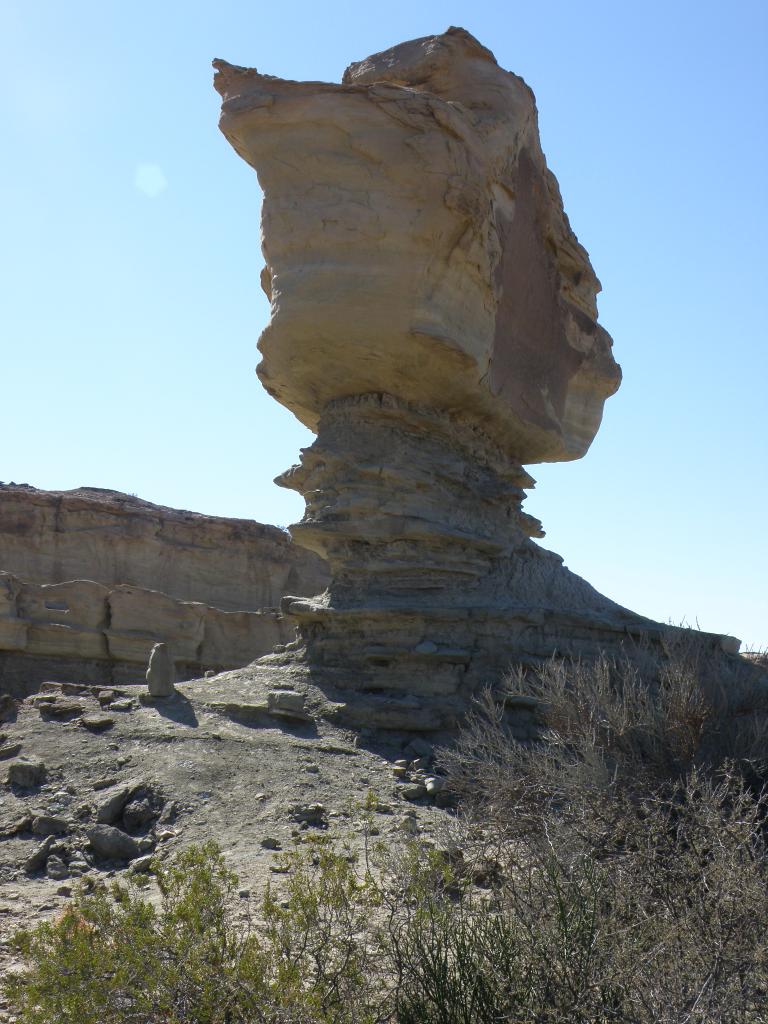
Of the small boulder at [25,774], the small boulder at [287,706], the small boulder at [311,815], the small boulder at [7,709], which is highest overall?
the small boulder at [287,706]

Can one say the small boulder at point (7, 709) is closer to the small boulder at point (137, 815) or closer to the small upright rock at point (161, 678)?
the small upright rock at point (161, 678)

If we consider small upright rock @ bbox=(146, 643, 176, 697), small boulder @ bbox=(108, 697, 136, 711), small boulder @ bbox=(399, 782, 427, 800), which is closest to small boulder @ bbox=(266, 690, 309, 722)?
small upright rock @ bbox=(146, 643, 176, 697)

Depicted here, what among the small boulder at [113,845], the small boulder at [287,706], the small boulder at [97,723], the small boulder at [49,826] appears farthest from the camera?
the small boulder at [287,706]

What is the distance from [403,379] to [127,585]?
7773 millimetres

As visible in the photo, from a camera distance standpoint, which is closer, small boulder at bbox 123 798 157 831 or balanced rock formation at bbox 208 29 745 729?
small boulder at bbox 123 798 157 831

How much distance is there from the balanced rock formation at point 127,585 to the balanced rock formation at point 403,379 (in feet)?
20.0

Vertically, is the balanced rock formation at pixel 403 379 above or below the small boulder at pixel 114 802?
above

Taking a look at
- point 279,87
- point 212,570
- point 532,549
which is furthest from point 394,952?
point 212,570

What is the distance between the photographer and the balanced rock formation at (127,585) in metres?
15.6

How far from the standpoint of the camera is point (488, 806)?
20.1ft

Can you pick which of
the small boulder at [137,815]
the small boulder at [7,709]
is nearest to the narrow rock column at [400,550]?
the small boulder at [137,815]

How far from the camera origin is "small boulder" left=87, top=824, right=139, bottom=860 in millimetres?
6523

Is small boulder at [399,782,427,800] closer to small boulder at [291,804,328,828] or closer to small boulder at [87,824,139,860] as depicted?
small boulder at [291,804,328,828]

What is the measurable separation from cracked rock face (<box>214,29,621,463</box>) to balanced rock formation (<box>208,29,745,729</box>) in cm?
2
